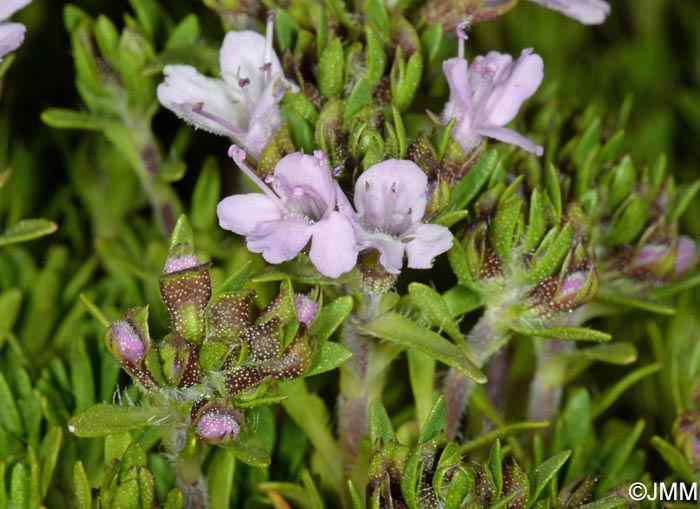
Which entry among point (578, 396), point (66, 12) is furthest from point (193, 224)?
point (578, 396)

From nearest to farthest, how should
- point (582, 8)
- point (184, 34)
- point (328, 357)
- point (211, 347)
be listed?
point (211, 347) → point (328, 357) → point (582, 8) → point (184, 34)

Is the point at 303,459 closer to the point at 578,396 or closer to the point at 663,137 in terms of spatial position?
the point at 578,396

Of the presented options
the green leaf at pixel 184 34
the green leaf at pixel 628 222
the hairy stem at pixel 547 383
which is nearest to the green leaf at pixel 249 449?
the hairy stem at pixel 547 383

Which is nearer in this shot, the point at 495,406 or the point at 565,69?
the point at 495,406

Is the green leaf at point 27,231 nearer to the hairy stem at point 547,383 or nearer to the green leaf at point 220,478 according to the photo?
the green leaf at point 220,478

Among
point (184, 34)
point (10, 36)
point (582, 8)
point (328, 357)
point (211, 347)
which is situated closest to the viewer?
point (211, 347)

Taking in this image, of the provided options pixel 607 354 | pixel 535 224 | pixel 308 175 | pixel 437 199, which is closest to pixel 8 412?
pixel 308 175

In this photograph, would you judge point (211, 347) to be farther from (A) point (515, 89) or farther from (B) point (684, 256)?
(B) point (684, 256)
